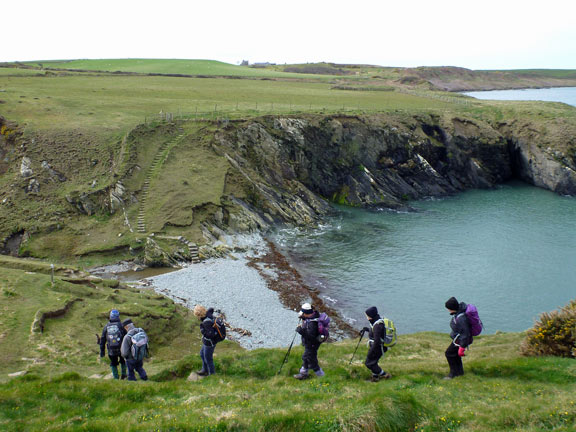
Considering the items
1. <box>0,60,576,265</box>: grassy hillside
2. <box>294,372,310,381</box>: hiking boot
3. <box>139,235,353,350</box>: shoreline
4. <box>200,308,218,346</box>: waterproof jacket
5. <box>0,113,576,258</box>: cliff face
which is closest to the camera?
<box>200,308,218,346</box>: waterproof jacket

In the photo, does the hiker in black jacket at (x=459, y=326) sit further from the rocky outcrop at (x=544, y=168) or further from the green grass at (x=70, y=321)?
the rocky outcrop at (x=544, y=168)

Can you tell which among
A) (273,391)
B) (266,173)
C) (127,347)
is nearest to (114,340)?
(127,347)

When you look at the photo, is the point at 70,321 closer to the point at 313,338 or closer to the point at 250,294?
the point at 313,338

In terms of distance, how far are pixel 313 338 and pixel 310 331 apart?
1.07 ft

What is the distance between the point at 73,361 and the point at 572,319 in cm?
2033

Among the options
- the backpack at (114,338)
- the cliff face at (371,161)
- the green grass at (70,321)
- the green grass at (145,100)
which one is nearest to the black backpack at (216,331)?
the backpack at (114,338)

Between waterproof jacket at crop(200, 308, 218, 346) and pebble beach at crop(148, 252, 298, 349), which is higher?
waterproof jacket at crop(200, 308, 218, 346)

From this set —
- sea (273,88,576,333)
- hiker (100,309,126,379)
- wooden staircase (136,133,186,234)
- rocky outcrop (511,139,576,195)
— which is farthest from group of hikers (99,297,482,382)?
rocky outcrop (511,139,576,195)

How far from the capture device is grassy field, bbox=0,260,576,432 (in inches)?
456

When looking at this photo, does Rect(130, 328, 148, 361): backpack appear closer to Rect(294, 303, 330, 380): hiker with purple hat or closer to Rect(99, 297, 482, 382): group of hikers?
Rect(99, 297, 482, 382): group of hikers

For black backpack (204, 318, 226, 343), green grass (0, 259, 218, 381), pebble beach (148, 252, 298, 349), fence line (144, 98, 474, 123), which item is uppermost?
fence line (144, 98, 474, 123)

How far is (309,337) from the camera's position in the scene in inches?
593

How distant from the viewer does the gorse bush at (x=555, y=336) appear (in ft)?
52.8

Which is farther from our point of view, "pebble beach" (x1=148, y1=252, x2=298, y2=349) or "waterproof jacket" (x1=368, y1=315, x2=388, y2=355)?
A: "pebble beach" (x1=148, y1=252, x2=298, y2=349)
